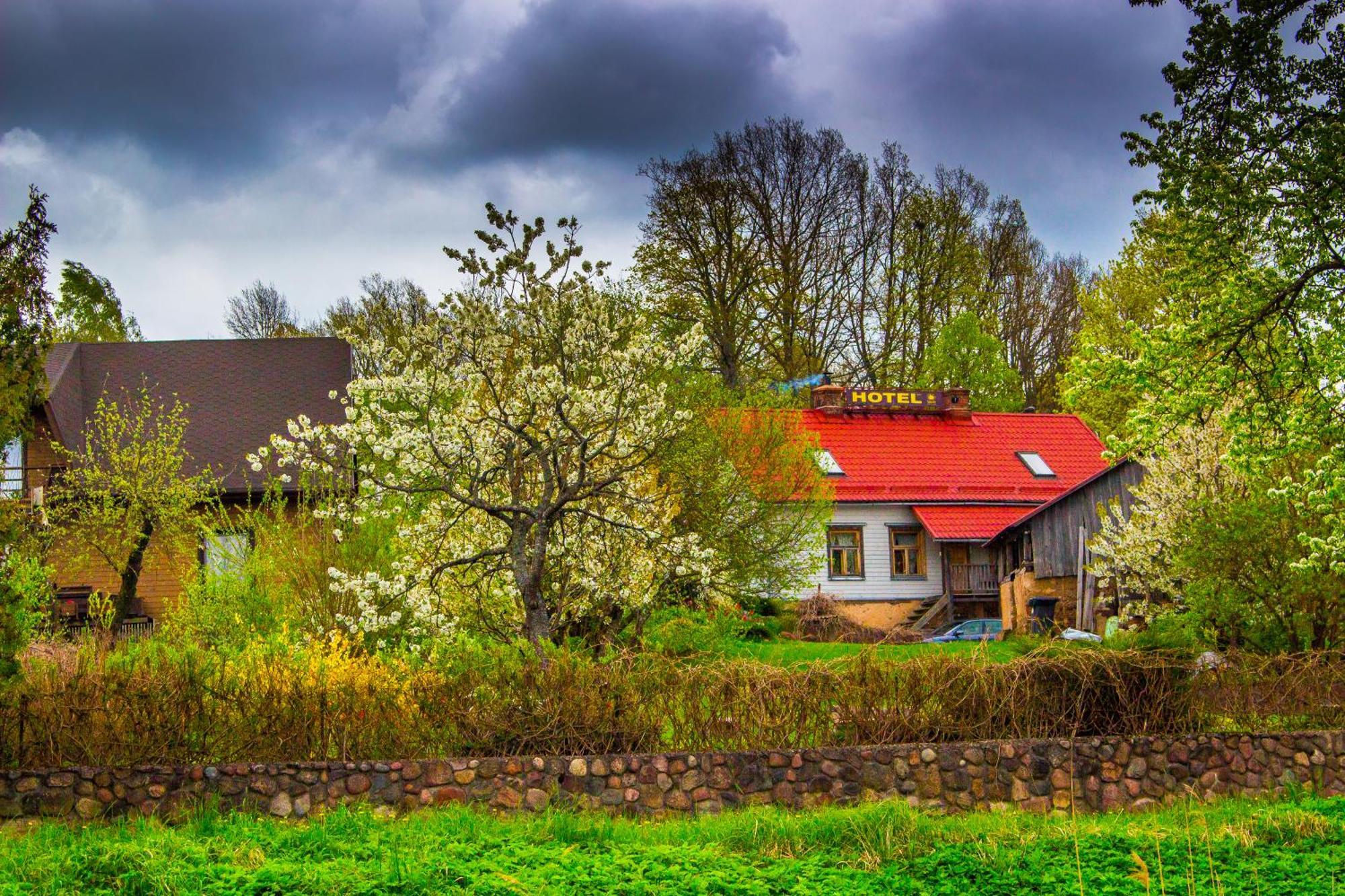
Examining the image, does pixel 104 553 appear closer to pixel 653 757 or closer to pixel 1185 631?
pixel 653 757

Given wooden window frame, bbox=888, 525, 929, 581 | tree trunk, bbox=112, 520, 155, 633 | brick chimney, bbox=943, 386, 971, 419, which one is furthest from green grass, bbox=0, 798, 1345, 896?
brick chimney, bbox=943, 386, 971, 419

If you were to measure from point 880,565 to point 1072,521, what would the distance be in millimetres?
7311

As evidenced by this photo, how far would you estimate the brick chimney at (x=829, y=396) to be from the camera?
43.0m

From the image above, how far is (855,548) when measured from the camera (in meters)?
39.7

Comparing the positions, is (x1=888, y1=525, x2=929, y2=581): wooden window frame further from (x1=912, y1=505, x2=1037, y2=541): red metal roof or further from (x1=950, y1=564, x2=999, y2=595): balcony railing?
(x1=950, y1=564, x2=999, y2=595): balcony railing

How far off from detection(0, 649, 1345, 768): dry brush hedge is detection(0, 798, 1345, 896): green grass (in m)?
1.03

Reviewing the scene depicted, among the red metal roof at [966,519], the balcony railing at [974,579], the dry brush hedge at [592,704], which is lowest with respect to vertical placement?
the dry brush hedge at [592,704]

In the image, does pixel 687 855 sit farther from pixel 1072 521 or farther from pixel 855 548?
pixel 855 548

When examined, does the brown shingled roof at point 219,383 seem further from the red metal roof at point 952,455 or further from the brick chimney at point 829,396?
the brick chimney at point 829,396

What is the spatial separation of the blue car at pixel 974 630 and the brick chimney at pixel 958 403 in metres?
10.9

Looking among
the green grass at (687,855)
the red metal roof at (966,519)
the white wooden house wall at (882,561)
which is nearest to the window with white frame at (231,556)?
the green grass at (687,855)

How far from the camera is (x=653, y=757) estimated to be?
39.3 feet

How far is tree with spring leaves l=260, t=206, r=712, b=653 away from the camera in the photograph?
51.6 feet

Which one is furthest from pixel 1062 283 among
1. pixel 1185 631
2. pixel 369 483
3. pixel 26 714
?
pixel 26 714
